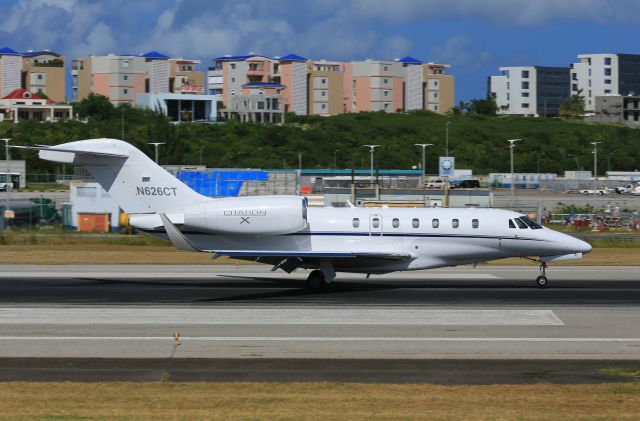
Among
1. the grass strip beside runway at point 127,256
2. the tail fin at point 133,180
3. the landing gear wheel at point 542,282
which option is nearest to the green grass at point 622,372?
the landing gear wheel at point 542,282

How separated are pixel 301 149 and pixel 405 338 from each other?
114107 millimetres

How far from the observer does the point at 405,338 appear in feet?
70.6

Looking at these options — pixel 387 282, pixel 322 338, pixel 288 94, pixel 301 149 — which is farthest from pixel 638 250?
pixel 288 94

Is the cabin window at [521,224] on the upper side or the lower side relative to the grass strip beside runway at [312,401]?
upper

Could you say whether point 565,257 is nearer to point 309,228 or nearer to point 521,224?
point 521,224

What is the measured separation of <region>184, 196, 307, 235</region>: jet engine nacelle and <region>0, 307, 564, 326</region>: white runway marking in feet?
13.7

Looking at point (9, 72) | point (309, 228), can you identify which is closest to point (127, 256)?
point (309, 228)

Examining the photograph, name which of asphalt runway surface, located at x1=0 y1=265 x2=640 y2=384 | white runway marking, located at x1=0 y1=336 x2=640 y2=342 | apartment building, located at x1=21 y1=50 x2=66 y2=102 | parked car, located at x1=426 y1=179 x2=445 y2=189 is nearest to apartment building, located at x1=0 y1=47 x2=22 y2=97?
apartment building, located at x1=21 y1=50 x2=66 y2=102

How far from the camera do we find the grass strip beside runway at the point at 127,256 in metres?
40.5

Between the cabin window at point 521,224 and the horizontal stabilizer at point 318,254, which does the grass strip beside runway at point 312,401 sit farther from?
the cabin window at point 521,224

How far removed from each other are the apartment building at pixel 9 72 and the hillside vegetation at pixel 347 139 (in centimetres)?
4003

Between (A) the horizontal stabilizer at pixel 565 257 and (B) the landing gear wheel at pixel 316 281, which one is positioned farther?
(A) the horizontal stabilizer at pixel 565 257

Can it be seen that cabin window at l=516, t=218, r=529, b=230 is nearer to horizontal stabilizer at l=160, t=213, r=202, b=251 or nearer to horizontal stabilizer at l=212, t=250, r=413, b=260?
horizontal stabilizer at l=212, t=250, r=413, b=260

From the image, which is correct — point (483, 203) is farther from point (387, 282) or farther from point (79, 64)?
point (79, 64)
